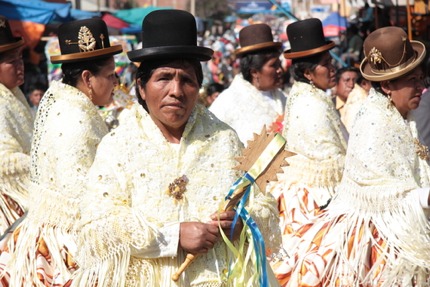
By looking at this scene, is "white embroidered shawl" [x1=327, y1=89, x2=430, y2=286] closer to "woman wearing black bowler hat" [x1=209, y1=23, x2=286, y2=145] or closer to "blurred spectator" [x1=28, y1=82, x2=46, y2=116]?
"woman wearing black bowler hat" [x1=209, y1=23, x2=286, y2=145]

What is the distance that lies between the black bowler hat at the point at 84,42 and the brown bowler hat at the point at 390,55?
169 centimetres

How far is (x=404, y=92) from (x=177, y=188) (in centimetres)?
208

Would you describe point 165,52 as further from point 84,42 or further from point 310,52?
point 310,52

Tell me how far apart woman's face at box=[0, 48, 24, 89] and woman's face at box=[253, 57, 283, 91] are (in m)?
2.80

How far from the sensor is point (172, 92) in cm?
456

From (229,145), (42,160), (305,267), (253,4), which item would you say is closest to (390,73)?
(305,267)

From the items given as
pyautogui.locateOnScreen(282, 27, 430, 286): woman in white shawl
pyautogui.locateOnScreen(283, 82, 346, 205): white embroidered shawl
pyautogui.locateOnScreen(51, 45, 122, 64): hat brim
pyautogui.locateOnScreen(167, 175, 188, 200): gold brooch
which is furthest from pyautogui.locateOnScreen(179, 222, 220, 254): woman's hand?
pyautogui.locateOnScreen(283, 82, 346, 205): white embroidered shawl

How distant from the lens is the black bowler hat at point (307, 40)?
9.02 m

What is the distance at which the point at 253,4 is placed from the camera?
29.4 meters

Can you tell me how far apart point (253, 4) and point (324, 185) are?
2141 centimetres

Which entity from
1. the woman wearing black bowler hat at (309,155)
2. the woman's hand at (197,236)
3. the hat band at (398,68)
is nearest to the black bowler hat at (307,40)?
the woman wearing black bowler hat at (309,155)

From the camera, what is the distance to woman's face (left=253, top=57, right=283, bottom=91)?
10.2 m

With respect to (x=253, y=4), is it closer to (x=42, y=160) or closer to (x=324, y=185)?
(x=324, y=185)

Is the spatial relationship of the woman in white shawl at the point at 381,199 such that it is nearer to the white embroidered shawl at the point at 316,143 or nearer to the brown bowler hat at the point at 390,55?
the brown bowler hat at the point at 390,55
